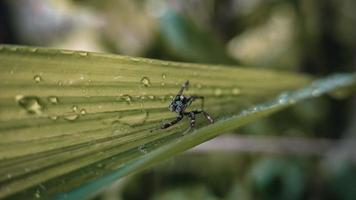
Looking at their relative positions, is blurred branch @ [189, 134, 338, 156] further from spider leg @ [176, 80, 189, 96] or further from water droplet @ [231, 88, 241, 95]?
spider leg @ [176, 80, 189, 96]

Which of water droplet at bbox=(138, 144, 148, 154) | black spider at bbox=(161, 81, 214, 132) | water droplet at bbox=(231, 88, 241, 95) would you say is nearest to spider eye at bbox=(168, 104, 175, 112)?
black spider at bbox=(161, 81, 214, 132)

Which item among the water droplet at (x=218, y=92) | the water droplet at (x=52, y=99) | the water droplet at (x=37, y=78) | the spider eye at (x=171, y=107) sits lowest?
the spider eye at (x=171, y=107)

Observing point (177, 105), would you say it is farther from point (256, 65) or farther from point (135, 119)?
point (256, 65)

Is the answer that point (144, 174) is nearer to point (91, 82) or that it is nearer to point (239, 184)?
point (239, 184)

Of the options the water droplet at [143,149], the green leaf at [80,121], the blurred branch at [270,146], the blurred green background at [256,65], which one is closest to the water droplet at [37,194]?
the green leaf at [80,121]

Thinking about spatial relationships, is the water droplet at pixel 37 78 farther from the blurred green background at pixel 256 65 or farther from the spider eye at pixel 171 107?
the blurred green background at pixel 256 65

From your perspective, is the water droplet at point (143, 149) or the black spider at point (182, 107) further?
the black spider at point (182, 107)

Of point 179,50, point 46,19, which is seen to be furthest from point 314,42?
point 46,19
